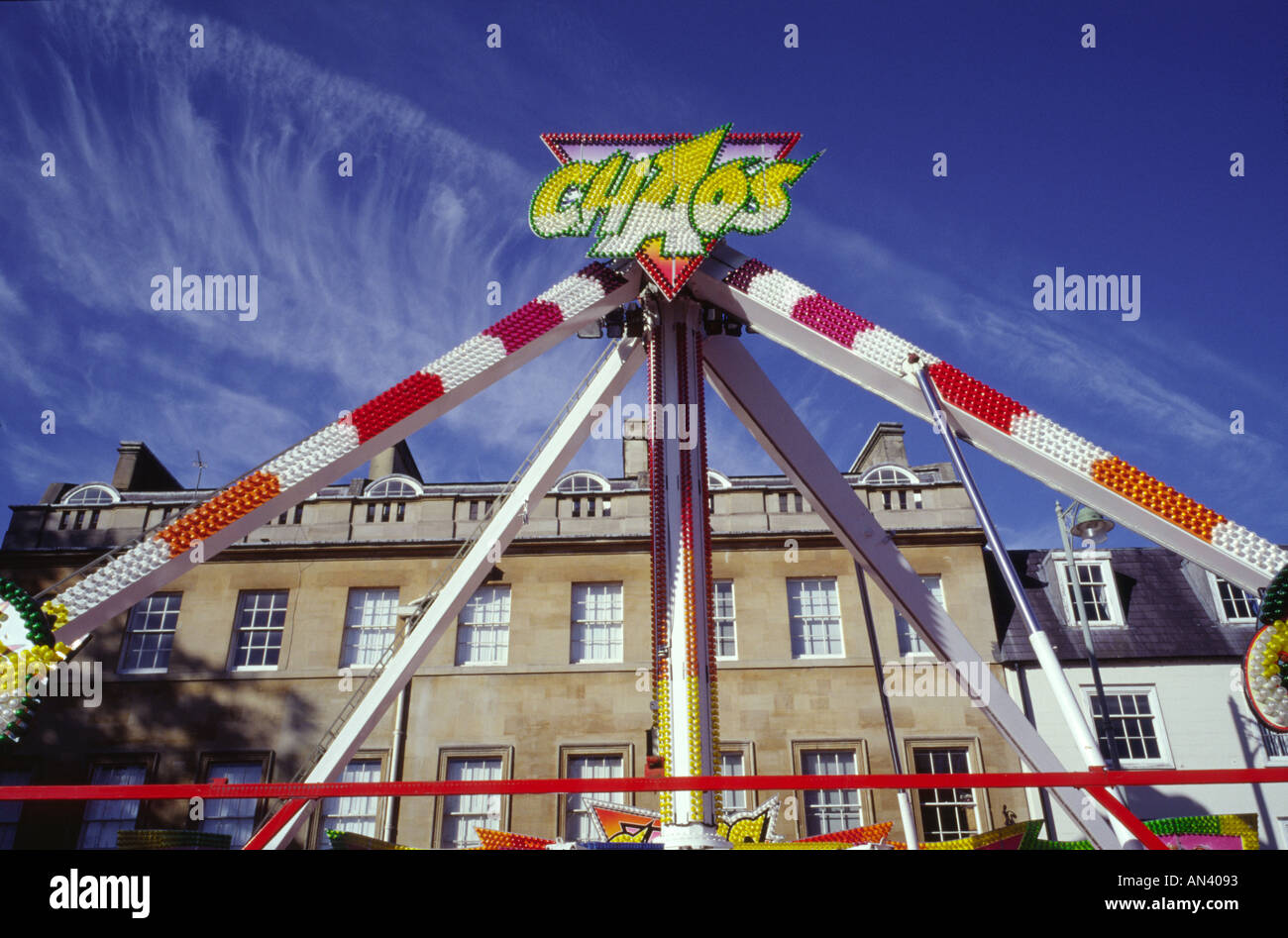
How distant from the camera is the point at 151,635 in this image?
21.3 metres

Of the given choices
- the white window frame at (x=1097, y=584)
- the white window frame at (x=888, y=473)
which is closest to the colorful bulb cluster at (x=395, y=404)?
the white window frame at (x=888, y=473)

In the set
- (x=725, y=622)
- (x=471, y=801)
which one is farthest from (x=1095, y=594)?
(x=471, y=801)

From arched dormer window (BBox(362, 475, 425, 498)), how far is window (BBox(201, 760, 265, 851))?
6.90 m

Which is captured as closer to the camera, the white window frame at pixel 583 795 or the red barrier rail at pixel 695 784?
the red barrier rail at pixel 695 784

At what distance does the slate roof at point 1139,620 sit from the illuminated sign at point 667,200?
12902mm

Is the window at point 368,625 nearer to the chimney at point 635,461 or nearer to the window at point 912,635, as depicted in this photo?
the chimney at point 635,461

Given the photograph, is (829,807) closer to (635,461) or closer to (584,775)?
(584,775)

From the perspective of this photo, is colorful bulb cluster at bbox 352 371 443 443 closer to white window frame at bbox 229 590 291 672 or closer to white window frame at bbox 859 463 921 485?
white window frame at bbox 229 590 291 672

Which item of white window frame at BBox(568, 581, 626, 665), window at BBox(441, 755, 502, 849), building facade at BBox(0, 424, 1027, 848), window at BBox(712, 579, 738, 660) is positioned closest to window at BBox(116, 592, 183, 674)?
building facade at BBox(0, 424, 1027, 848)

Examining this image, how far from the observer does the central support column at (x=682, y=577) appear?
1011cm

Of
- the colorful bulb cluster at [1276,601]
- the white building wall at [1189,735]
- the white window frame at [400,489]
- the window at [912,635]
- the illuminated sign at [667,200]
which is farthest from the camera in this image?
the white window frame at [400,489]

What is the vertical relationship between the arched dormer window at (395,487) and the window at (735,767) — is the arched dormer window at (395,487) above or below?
above

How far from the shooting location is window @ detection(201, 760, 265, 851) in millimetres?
18781
